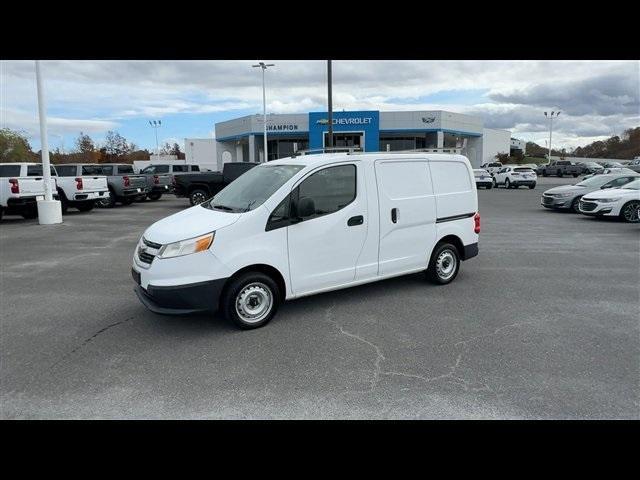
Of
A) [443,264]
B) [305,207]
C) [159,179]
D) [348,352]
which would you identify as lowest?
[348,352]

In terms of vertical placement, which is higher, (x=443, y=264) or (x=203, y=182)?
(x=203, y=182)

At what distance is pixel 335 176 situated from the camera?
218 inches

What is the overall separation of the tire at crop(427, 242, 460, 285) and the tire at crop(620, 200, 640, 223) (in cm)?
982

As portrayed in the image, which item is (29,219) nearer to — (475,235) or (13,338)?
(13,338)

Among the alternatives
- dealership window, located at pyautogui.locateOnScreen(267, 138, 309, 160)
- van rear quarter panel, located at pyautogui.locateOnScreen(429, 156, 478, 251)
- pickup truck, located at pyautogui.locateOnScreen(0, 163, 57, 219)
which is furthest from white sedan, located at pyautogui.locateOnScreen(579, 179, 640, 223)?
dealership window, located at pyautogui.locateOnScreen(267, 138, 309, 160)

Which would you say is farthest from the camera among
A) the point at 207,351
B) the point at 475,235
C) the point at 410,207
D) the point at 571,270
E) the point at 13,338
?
the point at 571,270

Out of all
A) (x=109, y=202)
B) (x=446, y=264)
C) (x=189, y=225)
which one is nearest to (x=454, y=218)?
(x=446, y=264)

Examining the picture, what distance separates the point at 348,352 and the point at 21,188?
14.9 m

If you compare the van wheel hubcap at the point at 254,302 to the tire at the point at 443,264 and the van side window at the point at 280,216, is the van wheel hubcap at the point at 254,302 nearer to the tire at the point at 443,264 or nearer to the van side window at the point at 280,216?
the van side window at the point at 280,216

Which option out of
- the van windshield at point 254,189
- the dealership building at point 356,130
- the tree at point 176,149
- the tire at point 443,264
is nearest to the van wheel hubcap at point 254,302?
the van windshield at point 254,189

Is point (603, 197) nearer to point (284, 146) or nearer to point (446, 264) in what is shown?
point (446, 264)

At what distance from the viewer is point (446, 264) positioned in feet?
22.3
